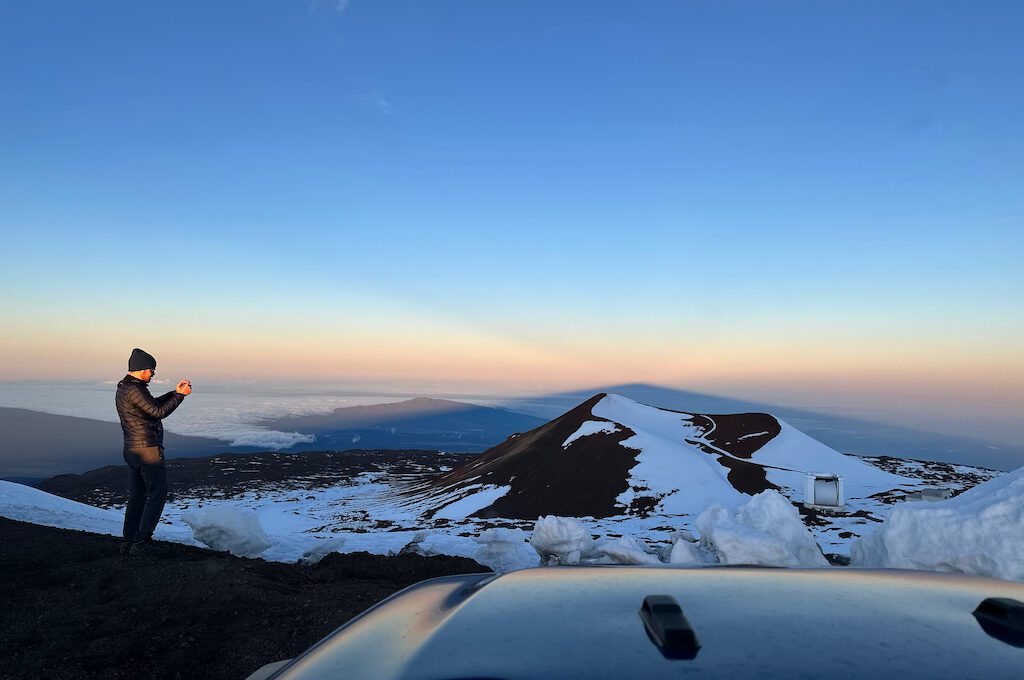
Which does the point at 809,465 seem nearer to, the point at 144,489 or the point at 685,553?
the point at 685,553

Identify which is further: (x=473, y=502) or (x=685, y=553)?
(x=473, y=502)

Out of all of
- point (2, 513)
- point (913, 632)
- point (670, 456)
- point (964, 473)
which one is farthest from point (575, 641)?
point (964, 473)

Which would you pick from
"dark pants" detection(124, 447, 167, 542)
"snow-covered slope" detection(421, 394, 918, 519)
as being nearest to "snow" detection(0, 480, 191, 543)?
"dark pants" detection(124, 447, 167, 542)

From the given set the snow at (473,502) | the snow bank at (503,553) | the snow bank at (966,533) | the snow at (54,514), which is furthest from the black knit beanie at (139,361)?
the snow at (473,502)

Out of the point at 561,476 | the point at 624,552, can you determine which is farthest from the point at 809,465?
the point at 624,552

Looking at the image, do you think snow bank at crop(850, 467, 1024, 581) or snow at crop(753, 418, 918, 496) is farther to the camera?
snow at crop(753, 418, 918, 496)

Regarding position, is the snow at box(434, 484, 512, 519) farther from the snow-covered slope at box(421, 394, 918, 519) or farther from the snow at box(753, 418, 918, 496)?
the snow at box(753, 418, 918, 496)
